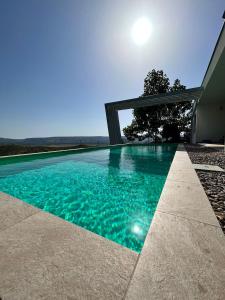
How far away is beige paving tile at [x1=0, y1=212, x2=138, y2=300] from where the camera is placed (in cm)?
76

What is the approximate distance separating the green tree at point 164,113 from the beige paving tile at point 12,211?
1894cm

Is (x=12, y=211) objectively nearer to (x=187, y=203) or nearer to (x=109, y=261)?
(x=109, y=261)

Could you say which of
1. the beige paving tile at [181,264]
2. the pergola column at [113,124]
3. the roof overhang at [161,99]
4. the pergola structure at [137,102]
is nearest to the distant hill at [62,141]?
the pergola column at [113,124]

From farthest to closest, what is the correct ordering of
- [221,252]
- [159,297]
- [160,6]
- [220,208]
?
[160,6], [220,208], [221,252], [159,297]

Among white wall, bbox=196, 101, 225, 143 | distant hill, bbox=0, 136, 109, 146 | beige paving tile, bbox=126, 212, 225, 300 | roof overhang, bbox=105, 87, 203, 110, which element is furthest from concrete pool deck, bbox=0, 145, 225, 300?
white wall, bbox=196, 101, 225, 143

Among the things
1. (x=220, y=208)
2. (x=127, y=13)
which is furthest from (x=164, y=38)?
(x=220, y=208)

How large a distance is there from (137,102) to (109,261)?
13.7 metres

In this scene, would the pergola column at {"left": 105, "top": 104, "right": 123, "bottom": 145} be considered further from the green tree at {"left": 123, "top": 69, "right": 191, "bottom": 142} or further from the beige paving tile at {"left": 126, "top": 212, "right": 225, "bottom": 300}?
the beige paving tile at {"left": 126, "top": 212, "right": 225, "bottom": 300}

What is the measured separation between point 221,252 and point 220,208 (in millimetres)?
908

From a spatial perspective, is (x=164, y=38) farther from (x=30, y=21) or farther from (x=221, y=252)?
(x=221, y=252)

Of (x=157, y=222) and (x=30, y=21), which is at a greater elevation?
(x=30, y=21)

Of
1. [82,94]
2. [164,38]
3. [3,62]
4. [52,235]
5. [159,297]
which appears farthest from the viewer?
[82,94]

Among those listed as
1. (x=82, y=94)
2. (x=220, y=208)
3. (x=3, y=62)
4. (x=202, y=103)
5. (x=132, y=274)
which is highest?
(x=3, y=62)

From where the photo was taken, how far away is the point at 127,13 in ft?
25.6
